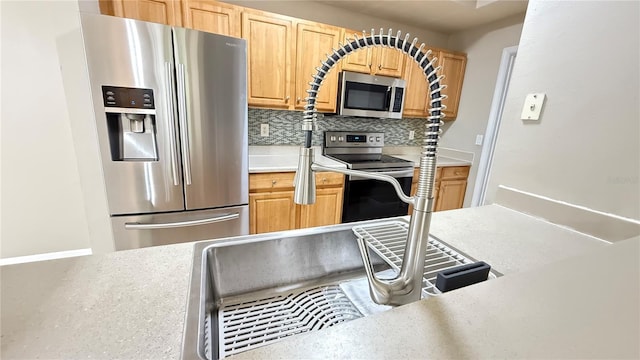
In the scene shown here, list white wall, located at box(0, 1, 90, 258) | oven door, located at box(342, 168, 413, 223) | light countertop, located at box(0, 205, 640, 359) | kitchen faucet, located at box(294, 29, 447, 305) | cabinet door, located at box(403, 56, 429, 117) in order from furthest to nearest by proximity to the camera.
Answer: cabinet door, located at box(403, 56, 429, 117)
oven door, located at box(342, 168, 413, 223)
white wall, located at box(0, 1, 90, 258)
kitchen faucet, located at box(294, 29, 447, 305)
light countertop, located at box(0, 205, 640, 359)

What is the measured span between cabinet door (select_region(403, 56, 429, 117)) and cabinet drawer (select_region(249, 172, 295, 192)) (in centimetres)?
147

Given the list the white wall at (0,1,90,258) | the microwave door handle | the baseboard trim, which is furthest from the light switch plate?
the baseboard trim

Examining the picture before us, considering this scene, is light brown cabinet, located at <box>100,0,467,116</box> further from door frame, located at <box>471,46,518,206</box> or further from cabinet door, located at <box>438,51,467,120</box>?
door frame, located at <box>471,46,518,206</box>

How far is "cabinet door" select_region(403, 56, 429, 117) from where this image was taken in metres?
2.53

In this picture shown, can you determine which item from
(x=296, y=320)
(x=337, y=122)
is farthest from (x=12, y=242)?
(x=337, y=122)

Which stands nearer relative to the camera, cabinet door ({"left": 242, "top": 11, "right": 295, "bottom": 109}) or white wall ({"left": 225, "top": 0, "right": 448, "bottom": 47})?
cabinet door ({"left": 242, "top": 11, "right": 295, "bottom": 109})

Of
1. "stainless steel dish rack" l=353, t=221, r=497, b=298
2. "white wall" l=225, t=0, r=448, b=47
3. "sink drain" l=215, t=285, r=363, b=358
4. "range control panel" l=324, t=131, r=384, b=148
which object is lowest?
"sink drain" l=215, t=285, r=363, b=358

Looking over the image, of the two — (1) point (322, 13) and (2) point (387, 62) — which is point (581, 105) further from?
(1) point (322, 13)

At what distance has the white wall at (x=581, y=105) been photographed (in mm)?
840

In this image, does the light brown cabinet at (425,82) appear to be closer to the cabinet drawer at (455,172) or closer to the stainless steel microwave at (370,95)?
the stainless steel microwave at (370,95)

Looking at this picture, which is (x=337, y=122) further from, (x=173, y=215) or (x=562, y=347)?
(x=562, y=347)

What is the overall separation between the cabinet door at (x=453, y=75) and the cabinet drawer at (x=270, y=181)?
1.86 meters

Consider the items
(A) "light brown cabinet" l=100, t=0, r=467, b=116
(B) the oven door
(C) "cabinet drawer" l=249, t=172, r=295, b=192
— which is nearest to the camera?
(A) "light brown cabinet" l=100, t=0, r=467, b=116

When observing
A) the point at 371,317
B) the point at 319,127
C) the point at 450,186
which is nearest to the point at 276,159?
the point at 319,127
